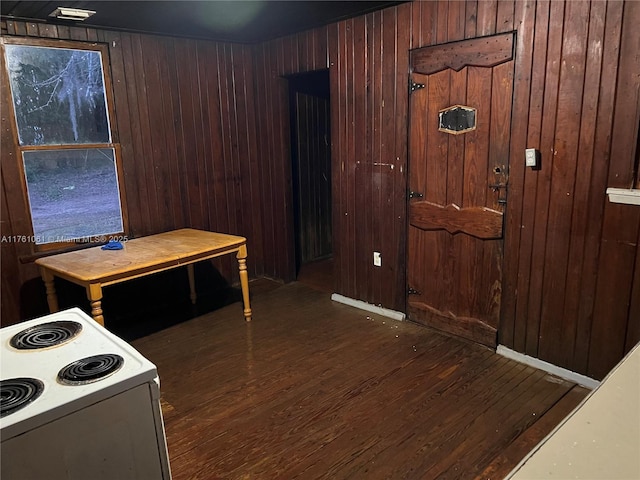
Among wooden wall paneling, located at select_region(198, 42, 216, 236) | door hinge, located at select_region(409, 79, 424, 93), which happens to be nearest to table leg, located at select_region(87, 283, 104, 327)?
wooden wall paneling, located at select_region(198, 42, 216, 236)

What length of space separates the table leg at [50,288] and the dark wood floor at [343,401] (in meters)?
0.64

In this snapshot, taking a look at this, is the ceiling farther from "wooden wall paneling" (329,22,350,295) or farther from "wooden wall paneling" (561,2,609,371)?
"wooden wall paneling" (561,2,609,371)

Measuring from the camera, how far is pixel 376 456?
2.10m

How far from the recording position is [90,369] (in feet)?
4.54

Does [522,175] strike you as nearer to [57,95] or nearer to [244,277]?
[244,277]

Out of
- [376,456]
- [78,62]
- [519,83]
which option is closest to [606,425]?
[376,456]

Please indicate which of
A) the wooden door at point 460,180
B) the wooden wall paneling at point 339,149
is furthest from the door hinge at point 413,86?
the wooden wall paneling at point 339,149

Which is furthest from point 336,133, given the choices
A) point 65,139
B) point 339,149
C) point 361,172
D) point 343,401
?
point 343,401

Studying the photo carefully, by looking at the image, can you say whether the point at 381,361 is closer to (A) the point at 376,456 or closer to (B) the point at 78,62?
(A) the point at 376,456

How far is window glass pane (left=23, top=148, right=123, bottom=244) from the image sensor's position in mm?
3256

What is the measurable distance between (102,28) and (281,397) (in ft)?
9.50

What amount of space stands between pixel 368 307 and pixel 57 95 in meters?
2.81

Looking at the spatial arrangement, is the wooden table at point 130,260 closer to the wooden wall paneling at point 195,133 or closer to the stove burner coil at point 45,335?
the wooden wall paneling at point 195,133

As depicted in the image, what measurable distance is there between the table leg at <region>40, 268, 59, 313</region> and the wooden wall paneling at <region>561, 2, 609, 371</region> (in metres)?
3.21
